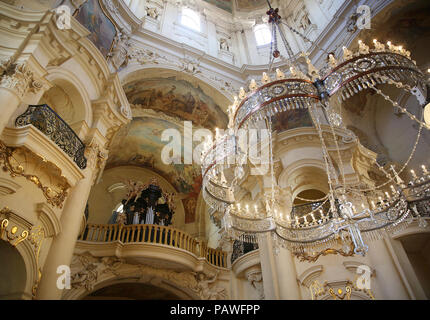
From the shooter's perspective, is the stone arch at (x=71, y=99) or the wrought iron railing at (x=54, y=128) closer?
the wrought iron railing at (x=54, y=128)

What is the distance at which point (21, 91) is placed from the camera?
534cm

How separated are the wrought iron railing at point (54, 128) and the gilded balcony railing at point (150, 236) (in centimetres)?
333

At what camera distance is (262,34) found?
13555 millimetres

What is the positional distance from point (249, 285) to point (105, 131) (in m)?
6.04

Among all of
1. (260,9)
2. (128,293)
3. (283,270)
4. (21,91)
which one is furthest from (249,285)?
(260,9)

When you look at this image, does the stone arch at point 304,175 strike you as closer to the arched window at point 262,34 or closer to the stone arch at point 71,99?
the stone arch at point 71,99

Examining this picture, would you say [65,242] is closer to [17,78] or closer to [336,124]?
[17,78]

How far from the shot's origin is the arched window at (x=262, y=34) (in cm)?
1325

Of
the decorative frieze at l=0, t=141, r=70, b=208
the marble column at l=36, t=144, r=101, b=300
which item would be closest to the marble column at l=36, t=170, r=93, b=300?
the marble column at l=36, t=144, r=101, b=300

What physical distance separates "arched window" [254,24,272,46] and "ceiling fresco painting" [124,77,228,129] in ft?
13.3

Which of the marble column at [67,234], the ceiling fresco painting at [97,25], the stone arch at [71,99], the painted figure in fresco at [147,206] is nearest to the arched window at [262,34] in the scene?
the ceiling fresco painting at [97,25]

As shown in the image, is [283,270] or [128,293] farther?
[128,293]
